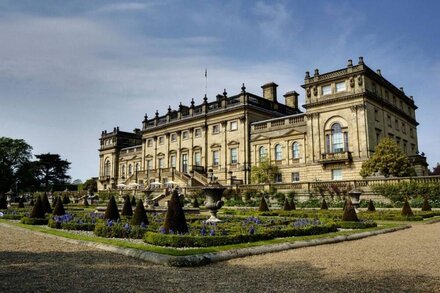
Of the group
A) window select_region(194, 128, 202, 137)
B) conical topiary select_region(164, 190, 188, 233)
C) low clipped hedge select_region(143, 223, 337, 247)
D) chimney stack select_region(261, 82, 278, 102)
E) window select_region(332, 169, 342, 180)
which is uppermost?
chimney stack select_region(261, 82, 278, 102)

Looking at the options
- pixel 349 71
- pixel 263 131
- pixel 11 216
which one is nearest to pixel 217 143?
pixel 263 131

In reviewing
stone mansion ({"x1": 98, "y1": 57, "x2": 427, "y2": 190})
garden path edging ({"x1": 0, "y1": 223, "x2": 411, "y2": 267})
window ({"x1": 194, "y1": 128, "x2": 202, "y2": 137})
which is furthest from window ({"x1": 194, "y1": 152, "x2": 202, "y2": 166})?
garden path edging ({"x1": 0, "y1": 223, "x2": 411, "y2": 267})

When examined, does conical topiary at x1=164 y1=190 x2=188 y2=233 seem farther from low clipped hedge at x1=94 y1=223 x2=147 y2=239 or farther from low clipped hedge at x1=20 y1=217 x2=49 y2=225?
low clipped hedge at x1=20 y1=217 x2=49 y2=225

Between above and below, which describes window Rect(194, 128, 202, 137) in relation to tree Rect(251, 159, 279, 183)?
above

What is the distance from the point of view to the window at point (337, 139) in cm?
3653

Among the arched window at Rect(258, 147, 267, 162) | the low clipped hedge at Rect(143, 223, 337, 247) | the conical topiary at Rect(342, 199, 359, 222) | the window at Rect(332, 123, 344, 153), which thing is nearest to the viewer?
the low clipped hedge at Rect(143, 223, 337, 247)

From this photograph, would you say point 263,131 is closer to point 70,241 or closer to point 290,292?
point 70,241

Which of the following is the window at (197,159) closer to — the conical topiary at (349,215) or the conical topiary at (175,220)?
the conical topiary at (349,215)

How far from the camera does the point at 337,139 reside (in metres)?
36.8

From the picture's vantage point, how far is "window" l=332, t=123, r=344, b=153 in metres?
36.5

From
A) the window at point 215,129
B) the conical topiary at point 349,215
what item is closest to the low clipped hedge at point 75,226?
the conical topiary at point 349,215

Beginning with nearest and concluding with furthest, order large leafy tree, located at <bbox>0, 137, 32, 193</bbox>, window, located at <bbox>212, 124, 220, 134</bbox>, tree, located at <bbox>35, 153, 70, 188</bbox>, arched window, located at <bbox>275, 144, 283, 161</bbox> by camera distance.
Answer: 1. arched window, located at <bbox>275, 144, 283, 161</bbox>
2. window, located at <bbox>212, 124, 220, 134</bbox>
3. large leafy tree, located at <bbox>0, 137, 32, 193</bbox>
4. tree, located at <bbox>35, 153, 70, 188</bbox>

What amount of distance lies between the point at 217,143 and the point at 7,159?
4370 cm

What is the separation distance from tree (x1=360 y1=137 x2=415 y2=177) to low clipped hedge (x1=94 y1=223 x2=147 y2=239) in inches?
1000
